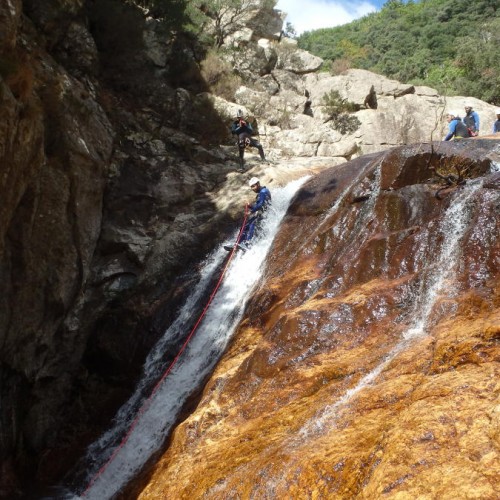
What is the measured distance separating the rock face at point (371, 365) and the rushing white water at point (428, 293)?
0.02 m

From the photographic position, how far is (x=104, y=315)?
10.1 meters

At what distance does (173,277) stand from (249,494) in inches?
284

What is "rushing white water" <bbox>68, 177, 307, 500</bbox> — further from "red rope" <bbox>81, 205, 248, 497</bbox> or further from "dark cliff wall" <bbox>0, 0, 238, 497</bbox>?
"dark cliff wall" <bbox>0, 0, 238, 497</bbox>

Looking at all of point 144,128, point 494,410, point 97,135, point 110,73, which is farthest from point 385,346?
point 110,73

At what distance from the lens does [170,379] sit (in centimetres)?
820

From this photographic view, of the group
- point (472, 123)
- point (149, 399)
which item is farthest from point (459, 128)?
point (149, 399)

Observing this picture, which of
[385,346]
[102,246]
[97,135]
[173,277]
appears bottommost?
[385,346]

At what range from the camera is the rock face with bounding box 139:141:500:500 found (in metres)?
3.26

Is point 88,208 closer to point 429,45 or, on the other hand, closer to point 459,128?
point 459,128

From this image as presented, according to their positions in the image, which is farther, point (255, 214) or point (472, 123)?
point (472, 123)

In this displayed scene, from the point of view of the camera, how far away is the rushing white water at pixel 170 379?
23.3ft

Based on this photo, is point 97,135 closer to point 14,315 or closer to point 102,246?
point 102,246

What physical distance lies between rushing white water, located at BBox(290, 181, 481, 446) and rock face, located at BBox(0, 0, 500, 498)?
4.94m

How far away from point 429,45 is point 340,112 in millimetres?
29144
